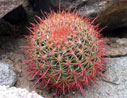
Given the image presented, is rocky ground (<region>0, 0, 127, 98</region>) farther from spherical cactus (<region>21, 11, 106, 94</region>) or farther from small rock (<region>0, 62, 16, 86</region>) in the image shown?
spherical cactus (<region>21, 11, 106, 94</region>)

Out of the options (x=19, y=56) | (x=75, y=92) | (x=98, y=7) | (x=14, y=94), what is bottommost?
(x=75, y=92)

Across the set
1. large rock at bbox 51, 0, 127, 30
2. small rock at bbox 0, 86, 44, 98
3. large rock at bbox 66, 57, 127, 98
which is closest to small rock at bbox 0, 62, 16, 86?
small rock at bbox 0, 86, 44, 98

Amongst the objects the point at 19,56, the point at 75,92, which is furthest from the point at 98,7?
the point at 19,56

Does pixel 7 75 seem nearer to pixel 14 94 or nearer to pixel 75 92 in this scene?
pixel 14 94

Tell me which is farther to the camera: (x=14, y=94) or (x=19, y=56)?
(x=19, y=56)

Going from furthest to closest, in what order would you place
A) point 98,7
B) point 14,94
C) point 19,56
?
point 19,56 < point 98,7 < point 14,94

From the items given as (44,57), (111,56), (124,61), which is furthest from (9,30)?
(124,61)
